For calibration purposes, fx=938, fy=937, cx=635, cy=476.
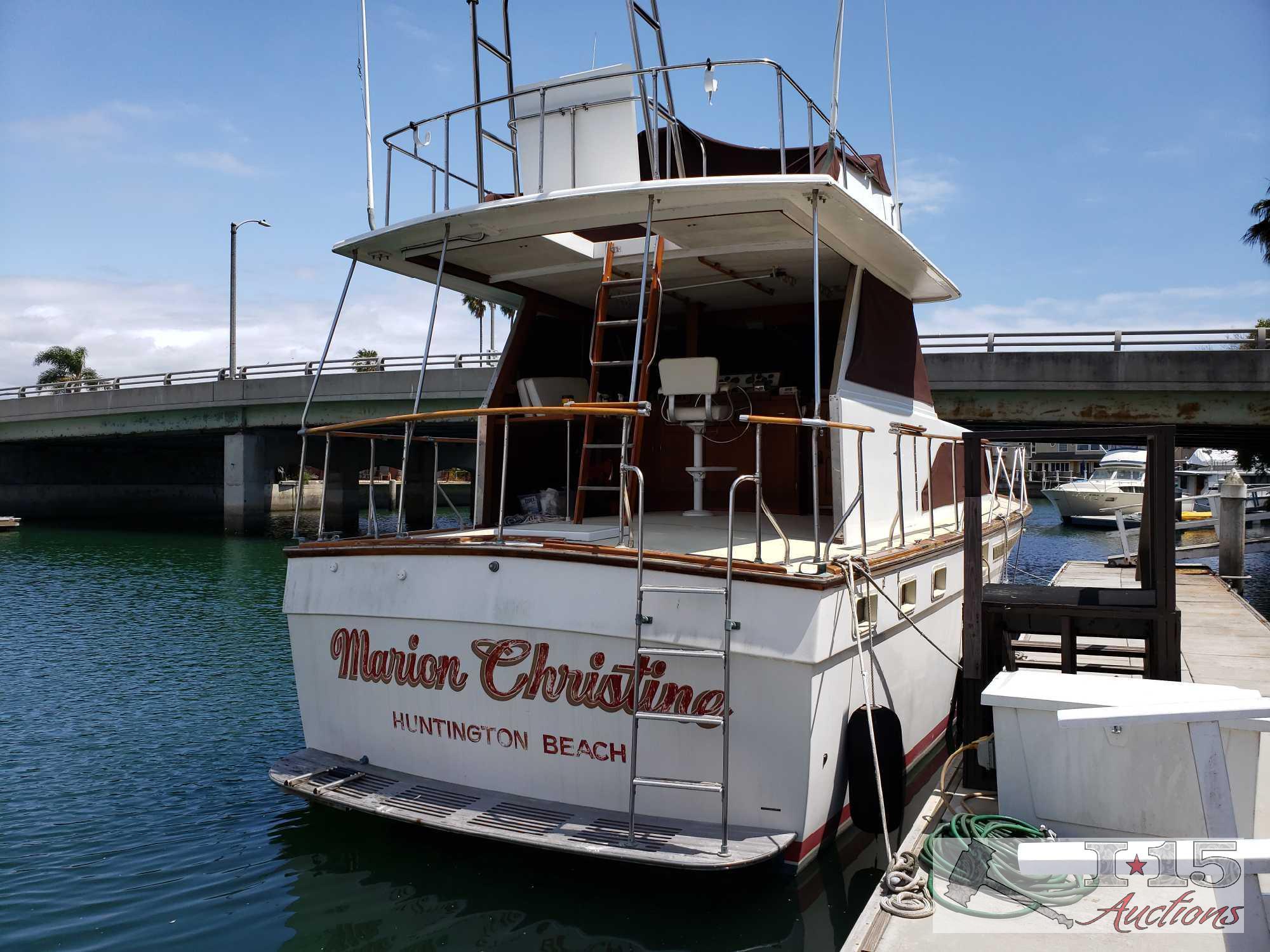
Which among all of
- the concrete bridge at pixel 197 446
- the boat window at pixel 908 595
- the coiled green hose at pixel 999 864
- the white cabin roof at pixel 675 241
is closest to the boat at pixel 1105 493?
the concrete bridge at pixel 197 446

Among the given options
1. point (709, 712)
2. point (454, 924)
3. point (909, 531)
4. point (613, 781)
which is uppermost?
point (909, 531)

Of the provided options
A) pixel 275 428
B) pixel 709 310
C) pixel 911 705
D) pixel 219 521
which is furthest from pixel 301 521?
pixel 911 705

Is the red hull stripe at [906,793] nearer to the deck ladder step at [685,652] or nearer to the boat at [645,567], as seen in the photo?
the boat at [645,567]

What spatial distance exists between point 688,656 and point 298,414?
1147 inches

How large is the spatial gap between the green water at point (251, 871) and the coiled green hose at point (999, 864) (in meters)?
0.78

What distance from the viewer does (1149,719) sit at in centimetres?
362

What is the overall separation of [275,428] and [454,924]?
1205 inches

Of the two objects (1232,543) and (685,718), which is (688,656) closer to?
(685,718)

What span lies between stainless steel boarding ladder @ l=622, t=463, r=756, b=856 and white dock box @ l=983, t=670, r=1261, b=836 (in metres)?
1.41

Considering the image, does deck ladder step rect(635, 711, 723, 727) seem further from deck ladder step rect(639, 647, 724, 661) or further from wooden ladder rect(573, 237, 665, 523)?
wooden ladder rect(573, 237, 665, 523)

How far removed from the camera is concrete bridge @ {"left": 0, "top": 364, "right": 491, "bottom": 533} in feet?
96.9

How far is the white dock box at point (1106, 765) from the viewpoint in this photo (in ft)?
15.0

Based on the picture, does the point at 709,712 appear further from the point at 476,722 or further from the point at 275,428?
the point at 275,428

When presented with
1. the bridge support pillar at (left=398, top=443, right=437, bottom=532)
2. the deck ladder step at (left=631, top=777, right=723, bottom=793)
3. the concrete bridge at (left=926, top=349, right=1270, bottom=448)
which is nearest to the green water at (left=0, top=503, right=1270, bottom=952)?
the deck ladder step at (left=631, top=777, right=723, bottom=793)
